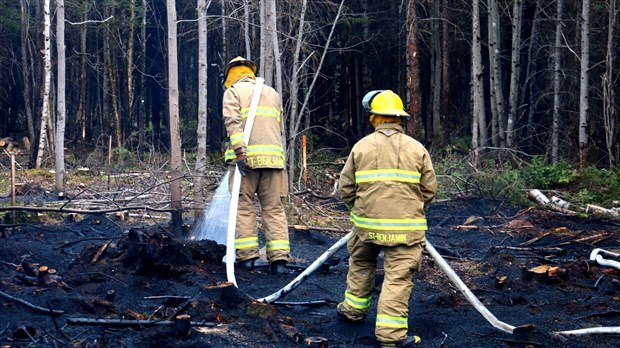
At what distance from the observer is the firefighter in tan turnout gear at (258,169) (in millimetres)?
8680

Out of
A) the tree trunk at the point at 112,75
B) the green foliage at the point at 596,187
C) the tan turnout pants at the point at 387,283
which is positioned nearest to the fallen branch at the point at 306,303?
the tan turnout pants at the point at 387,283

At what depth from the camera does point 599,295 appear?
8008 millimetres

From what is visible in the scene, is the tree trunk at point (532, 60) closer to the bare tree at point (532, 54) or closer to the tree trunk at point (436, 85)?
the bare tree at point (532, 54)

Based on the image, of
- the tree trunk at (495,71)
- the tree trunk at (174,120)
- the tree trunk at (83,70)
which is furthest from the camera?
the tree trunk at (83,70)

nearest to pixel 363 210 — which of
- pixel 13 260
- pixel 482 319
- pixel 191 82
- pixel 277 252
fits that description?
pixel 482 319

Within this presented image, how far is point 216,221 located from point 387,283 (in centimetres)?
457

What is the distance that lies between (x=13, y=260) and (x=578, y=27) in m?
18.9

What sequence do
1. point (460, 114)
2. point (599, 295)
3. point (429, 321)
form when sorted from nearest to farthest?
point (429, 321)
point (599, 295)
point (460, 114)

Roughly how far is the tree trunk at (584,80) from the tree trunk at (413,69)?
4200 mm

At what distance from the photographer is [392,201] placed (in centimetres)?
627

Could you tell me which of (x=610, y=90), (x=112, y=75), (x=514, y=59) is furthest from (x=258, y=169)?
(x=112, y=75)

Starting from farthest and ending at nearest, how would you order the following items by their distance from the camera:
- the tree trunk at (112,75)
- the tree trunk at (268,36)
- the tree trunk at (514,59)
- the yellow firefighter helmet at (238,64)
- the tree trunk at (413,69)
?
the tree trunk at (112,75) < the tree trunk at (514,59) < the tree trunk at (413,69) < the tree trunk at (268,36) < the yellow firefighter helmet at (238,64)

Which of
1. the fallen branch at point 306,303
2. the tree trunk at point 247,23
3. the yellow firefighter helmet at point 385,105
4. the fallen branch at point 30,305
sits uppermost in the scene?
the tree trunk at point 247,23

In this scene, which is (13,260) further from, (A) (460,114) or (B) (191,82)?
(B) (191,82)
